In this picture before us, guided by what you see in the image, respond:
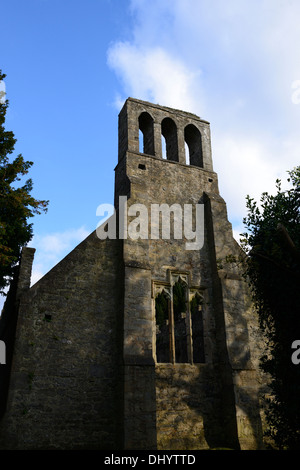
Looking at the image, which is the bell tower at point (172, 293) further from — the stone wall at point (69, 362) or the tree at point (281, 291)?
the tree at point (281, 291)

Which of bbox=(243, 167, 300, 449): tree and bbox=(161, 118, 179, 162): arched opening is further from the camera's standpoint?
bbox=(161, 118, 179, 162): arched opening

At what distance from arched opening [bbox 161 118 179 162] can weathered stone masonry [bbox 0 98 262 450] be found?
1.81 metres

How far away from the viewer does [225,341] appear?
10844 mm

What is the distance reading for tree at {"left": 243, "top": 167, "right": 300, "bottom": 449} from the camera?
785cm

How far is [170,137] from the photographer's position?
14.9 metres

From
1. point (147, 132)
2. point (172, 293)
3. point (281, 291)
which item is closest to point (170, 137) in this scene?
point (147, 132)

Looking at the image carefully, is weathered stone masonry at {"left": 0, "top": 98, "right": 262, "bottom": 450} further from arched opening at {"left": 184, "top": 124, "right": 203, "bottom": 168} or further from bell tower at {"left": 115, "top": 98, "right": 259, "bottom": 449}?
arched opening at {"left": 184, "top": 124, "right": 203, "bottom": 168}

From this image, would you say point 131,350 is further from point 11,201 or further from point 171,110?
point 171,110

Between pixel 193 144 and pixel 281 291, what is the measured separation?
8740 millimetres

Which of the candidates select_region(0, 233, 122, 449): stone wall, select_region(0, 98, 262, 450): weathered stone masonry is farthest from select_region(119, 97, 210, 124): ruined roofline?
select_region(0, 233, 122, 449): stone wall

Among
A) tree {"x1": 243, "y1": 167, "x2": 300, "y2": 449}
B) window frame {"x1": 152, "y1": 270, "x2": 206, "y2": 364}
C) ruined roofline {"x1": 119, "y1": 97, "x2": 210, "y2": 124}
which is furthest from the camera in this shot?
ruined roofline {"x1": 119, "y1": 97, "x2": 210, "y2": 124}

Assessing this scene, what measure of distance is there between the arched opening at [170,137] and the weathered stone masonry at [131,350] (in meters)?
1.81

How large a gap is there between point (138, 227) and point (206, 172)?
438 centimetres
